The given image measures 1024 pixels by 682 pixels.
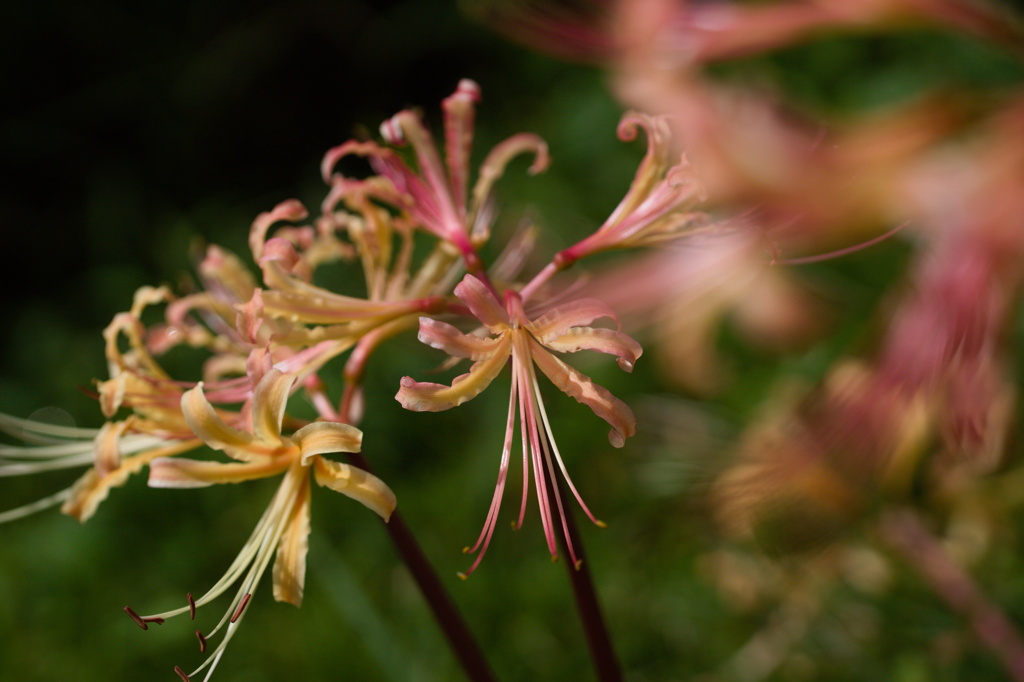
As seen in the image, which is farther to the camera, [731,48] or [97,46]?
[97,46]

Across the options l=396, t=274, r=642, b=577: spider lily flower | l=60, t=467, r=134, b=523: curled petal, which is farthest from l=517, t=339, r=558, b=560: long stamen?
l=60, t=467, r=134, b=523: curled petal

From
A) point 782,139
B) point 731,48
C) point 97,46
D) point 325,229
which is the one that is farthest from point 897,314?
point 97,46

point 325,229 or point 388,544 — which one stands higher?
point 325,229

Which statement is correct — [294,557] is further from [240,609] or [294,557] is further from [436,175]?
[436,175]

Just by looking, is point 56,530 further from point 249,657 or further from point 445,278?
point 445,278

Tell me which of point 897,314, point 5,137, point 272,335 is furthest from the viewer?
point 5,137

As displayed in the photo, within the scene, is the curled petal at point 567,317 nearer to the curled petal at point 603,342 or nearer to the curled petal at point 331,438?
the curled petal at point 603,342

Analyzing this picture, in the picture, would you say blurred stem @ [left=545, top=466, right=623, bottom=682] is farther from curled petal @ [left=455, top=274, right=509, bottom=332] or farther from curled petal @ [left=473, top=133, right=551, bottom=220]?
curled petal @ [left=473, top=133, right=551, bottom=220]
